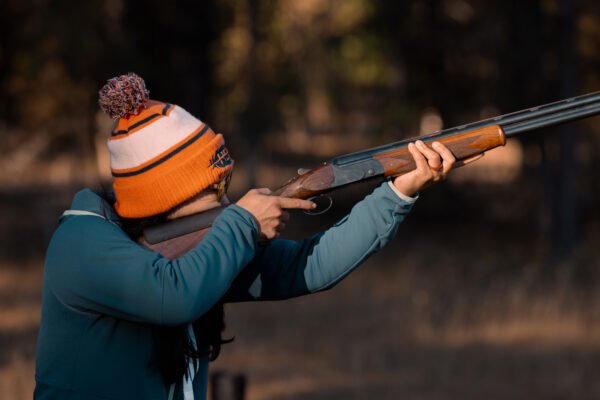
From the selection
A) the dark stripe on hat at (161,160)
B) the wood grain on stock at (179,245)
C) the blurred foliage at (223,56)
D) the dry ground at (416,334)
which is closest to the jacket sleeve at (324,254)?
the wood grain on stock at (179,245)

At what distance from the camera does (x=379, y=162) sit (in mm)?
2955

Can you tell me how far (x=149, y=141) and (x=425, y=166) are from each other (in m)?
0.80

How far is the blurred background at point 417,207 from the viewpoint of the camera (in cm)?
845

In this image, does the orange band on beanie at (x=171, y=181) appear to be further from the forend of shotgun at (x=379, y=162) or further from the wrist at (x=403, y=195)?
the wrist at (x=403, y=195)

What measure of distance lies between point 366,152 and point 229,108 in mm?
23701

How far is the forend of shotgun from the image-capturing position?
2895 mm

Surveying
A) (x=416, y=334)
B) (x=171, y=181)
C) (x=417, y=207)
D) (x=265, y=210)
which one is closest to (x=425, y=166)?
(x=265, y=210)

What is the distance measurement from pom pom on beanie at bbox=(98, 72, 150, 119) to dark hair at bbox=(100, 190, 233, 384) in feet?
0.91

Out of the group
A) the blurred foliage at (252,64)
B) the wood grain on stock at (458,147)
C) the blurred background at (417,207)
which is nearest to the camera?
the wood grain on stock at (458,147)

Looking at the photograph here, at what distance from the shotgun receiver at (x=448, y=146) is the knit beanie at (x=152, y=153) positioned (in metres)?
0.40

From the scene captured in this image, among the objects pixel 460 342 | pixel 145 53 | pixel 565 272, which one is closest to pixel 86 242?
pixel 460 342

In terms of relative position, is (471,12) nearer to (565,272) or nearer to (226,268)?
(565,272)

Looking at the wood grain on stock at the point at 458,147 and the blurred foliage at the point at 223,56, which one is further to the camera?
the blurred foliage at the point at 223,56

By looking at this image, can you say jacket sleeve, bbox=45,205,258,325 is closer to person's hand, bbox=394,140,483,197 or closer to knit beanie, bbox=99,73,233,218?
knit beanie, bbox=99,73,233,218
